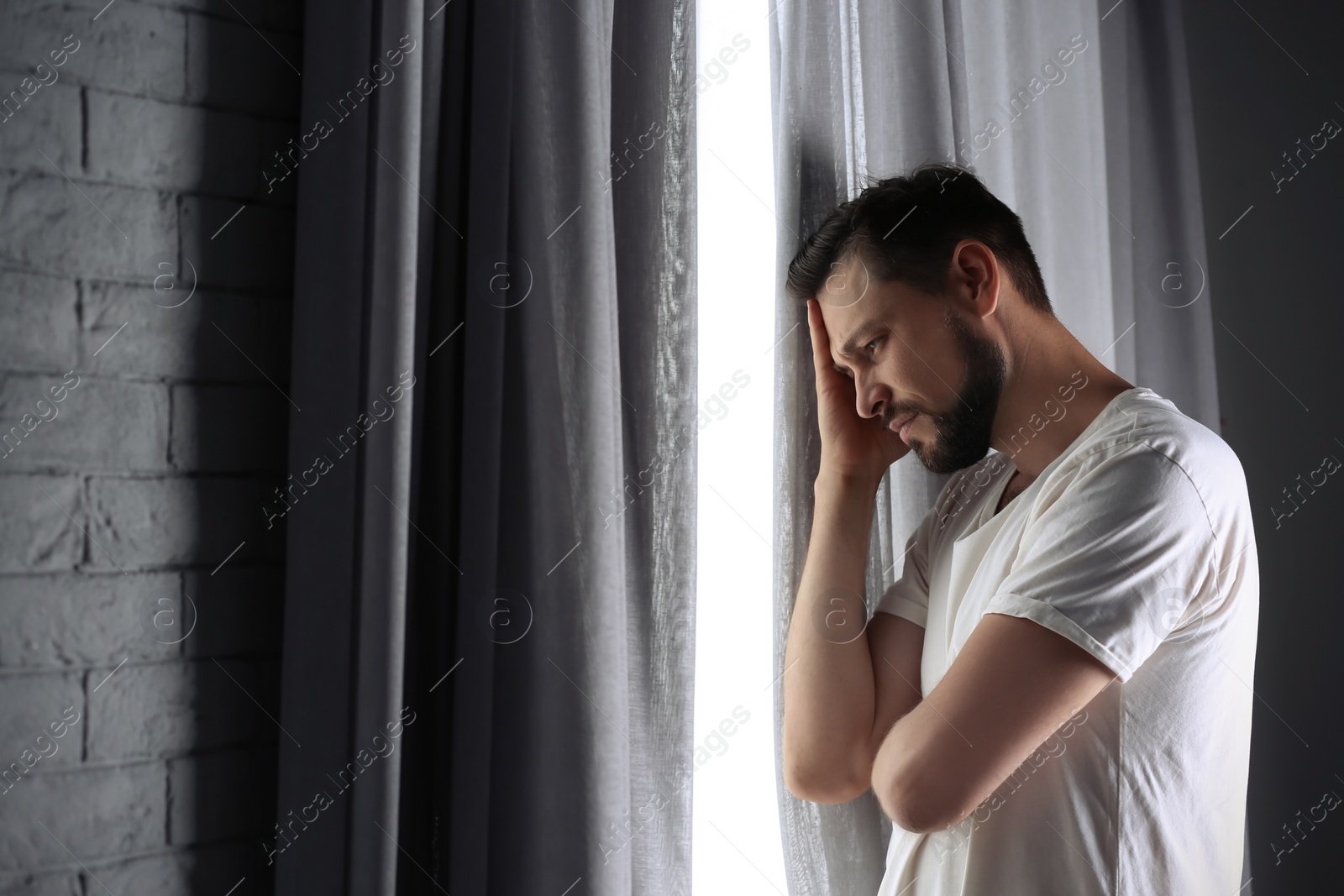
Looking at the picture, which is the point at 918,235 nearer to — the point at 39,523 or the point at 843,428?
the point at 843,428

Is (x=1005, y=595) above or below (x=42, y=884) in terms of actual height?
above

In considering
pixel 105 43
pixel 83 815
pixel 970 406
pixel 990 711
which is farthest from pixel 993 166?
pixel 83 815

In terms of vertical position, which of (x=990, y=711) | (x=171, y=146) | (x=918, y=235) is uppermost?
(x=171, y=146)

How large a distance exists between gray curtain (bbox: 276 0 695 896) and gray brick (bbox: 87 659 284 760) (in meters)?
0.08

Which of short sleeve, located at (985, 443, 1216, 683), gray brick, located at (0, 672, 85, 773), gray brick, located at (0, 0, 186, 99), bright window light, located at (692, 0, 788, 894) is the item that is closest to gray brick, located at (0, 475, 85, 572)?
gray brick, located at (0, 672, 85, 773)

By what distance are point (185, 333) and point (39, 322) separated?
4.8 inches

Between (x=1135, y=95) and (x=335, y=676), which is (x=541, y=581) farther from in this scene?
(x=1135, y=95)

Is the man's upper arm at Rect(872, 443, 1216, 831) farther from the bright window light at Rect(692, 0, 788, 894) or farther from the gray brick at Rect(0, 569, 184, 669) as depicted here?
the gray brick at Rect(0, 569, 184, 669)

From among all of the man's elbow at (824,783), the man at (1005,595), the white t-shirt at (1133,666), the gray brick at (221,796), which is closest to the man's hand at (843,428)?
the man at (1005,595)

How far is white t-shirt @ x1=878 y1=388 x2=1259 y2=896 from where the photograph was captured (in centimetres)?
83

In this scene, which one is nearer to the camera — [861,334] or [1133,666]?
[1133,666]

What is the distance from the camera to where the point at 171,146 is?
0.93 metres

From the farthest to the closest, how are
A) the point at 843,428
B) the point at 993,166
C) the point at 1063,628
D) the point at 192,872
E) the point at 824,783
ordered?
the point at 993,166, the point at 843,428, the point at 824,783, the point at 192,872, the point at 1063,628

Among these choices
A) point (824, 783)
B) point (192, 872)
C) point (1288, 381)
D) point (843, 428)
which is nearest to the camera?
point (192, 872)
